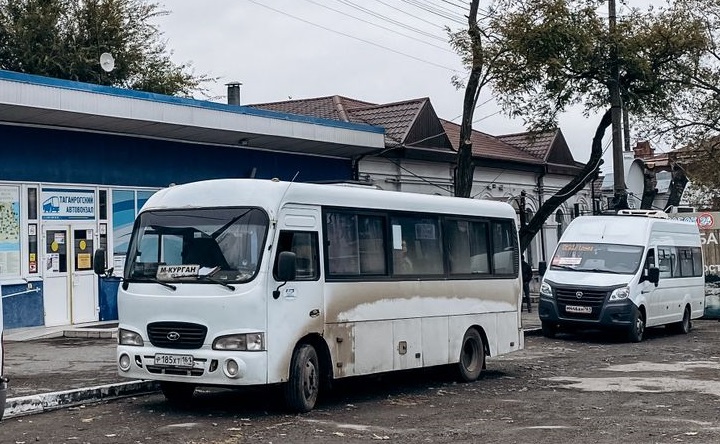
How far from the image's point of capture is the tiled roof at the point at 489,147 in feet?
115

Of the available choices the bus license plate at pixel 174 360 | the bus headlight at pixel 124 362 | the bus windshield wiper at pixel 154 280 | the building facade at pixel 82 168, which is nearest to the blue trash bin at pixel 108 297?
the building facade at pixel 82 168

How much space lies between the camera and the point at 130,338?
1117 centimetres

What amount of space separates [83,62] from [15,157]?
2080 centimetres

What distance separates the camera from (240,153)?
25953mm

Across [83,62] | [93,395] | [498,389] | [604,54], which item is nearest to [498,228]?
[498,389]

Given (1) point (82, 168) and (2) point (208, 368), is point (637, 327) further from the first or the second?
(2) point (208, 368)

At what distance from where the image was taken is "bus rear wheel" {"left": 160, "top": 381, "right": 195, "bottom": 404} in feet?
39.0

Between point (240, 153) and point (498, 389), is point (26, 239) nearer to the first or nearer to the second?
point (240, 153)

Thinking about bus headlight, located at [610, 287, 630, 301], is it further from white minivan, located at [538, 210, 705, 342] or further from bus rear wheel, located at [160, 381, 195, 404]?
bus rear wheel, located at [160, 381, 195, 404]

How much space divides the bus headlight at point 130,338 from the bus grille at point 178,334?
0.17 meters

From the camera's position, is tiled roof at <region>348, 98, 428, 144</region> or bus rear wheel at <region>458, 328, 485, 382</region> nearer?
bus rear wheel at <region>458, 328, 485, 382</region>

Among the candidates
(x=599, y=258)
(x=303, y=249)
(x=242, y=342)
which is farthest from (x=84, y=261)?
(x=242, y=342)

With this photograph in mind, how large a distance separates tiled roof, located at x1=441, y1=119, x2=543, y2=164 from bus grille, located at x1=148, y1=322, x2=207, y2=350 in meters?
23.2

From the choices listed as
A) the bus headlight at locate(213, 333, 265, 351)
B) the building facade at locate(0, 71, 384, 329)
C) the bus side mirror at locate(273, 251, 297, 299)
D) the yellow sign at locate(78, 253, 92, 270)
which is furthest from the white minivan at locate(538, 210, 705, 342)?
the bus headlight at locate(213, 333, 265, 351)
